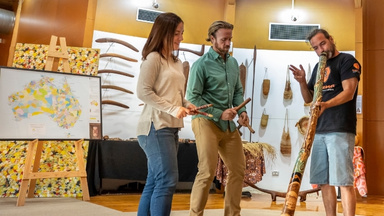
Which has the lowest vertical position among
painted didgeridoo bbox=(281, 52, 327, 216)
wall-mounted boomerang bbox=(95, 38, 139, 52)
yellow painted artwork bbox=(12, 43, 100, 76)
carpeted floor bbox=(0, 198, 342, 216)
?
carpeted floor bbox=(0, 198, 342, 216)

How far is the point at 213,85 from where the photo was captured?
2.22 meters

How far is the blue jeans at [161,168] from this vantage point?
1.62 m

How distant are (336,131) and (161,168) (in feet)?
3.69

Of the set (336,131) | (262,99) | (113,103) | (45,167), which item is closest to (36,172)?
(45,167)

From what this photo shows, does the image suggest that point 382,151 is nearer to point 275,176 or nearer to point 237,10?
point 275,176

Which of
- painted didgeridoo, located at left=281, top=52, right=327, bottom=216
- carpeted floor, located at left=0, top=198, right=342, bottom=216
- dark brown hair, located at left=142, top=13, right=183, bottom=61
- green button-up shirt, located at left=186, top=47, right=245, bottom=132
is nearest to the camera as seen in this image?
painted didgeridoo, located at left=281, top=52, right=327, bottom=216

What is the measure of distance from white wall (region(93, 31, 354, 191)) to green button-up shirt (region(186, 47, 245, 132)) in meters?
2.94

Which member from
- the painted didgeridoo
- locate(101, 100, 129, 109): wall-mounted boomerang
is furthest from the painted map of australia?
the painted didgeridoo

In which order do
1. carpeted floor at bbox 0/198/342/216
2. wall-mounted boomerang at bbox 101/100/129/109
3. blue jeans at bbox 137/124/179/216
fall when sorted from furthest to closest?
wall-mounted boomerang at bbox 101/100/129/109, carpeted floor at bbox 0/198/342/216, blue jeans at bbox 137/124/179/216

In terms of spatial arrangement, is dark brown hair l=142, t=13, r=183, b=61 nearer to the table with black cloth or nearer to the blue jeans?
the blue jeans

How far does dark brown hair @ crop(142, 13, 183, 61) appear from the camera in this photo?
5.89 ft

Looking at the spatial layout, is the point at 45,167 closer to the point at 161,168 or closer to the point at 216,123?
the point at 216,123

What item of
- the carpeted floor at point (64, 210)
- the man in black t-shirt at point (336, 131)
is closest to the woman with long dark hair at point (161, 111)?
the man in black t-shirt at point (336, 131)

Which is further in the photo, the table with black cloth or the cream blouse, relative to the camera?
the table with black cloth
